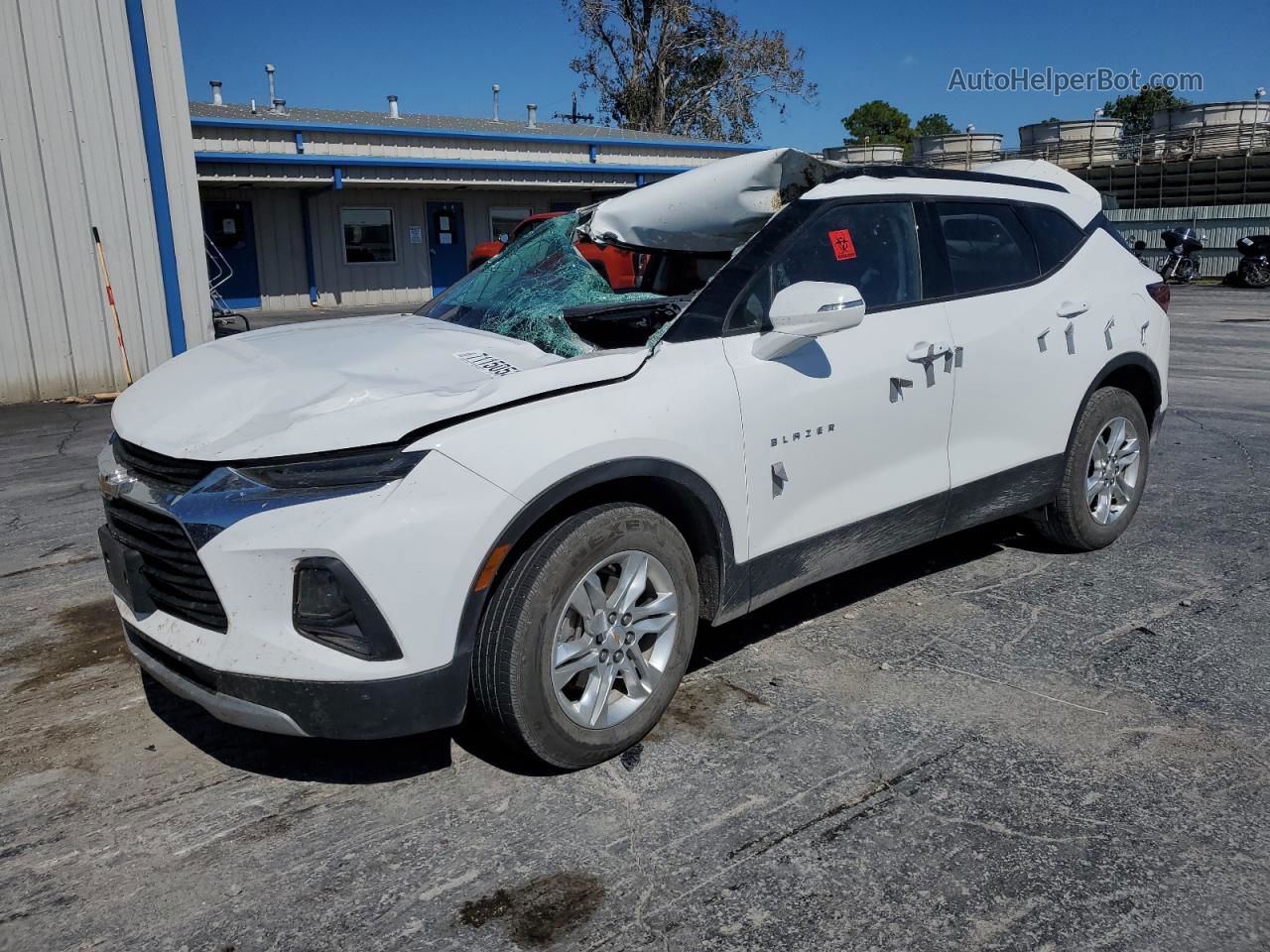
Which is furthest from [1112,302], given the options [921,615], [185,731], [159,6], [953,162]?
[953,162]

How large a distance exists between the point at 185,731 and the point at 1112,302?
4312mm

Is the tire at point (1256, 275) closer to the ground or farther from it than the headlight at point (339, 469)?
closer to the ground

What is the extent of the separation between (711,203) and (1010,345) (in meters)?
1.39

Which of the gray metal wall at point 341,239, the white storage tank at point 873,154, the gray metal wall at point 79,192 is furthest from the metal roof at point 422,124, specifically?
the gray metal wall at point 79,192

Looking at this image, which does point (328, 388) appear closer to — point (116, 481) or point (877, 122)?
point (116, 481)

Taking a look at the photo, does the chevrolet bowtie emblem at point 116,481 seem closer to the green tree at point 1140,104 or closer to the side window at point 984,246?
the side window at point 984,246

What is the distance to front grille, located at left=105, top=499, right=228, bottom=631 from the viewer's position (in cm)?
273

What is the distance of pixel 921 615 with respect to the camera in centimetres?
430

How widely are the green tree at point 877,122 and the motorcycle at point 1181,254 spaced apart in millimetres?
69422

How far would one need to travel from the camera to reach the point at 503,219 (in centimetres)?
2698

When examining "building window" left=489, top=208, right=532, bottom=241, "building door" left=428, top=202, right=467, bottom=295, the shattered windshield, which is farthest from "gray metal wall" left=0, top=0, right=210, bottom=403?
"building window" left=489, top=208, right=532, bottom=241

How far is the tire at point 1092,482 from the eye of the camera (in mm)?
4723

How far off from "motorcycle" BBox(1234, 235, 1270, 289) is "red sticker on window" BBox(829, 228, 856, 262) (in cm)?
2201

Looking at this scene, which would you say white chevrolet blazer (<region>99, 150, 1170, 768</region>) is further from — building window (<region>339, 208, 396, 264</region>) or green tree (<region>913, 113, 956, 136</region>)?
green tree (<region>913, 113, 956, 136</region>)
